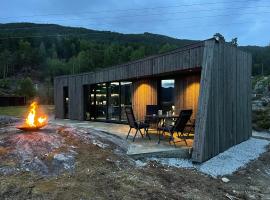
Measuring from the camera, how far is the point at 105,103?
52.0ft

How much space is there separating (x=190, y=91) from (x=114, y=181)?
20.1ft

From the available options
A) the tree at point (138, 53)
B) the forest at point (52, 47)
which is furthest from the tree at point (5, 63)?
the tree at point (138, 53)

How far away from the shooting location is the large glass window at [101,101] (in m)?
15.8

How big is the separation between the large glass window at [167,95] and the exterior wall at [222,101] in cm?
254

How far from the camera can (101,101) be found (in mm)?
16109

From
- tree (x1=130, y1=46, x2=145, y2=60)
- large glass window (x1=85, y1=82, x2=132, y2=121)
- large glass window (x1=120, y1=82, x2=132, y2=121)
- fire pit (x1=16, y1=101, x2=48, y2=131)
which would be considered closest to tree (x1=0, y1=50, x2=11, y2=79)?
tree (x1=130, y1=46, x2=145, y2=60)

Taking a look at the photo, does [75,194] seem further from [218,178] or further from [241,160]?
[241,160]

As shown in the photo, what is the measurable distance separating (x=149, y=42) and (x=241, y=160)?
Answer: 178 feet

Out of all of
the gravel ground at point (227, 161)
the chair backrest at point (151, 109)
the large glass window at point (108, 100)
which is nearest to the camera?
the gravel ground at point (227, 161)

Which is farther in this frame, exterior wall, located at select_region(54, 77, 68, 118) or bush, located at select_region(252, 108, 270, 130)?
exterior wall, located at select_region(54, 77, 68, 118)

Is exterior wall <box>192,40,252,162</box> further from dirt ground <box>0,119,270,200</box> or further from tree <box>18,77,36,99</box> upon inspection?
tree <box>18,77,36,99</box>

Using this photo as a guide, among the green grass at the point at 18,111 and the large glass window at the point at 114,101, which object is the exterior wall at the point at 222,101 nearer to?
the large glass window at the point at 114,101

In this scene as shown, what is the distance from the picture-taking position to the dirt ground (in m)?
5.15

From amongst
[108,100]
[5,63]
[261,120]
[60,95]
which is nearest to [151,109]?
[108,100]
